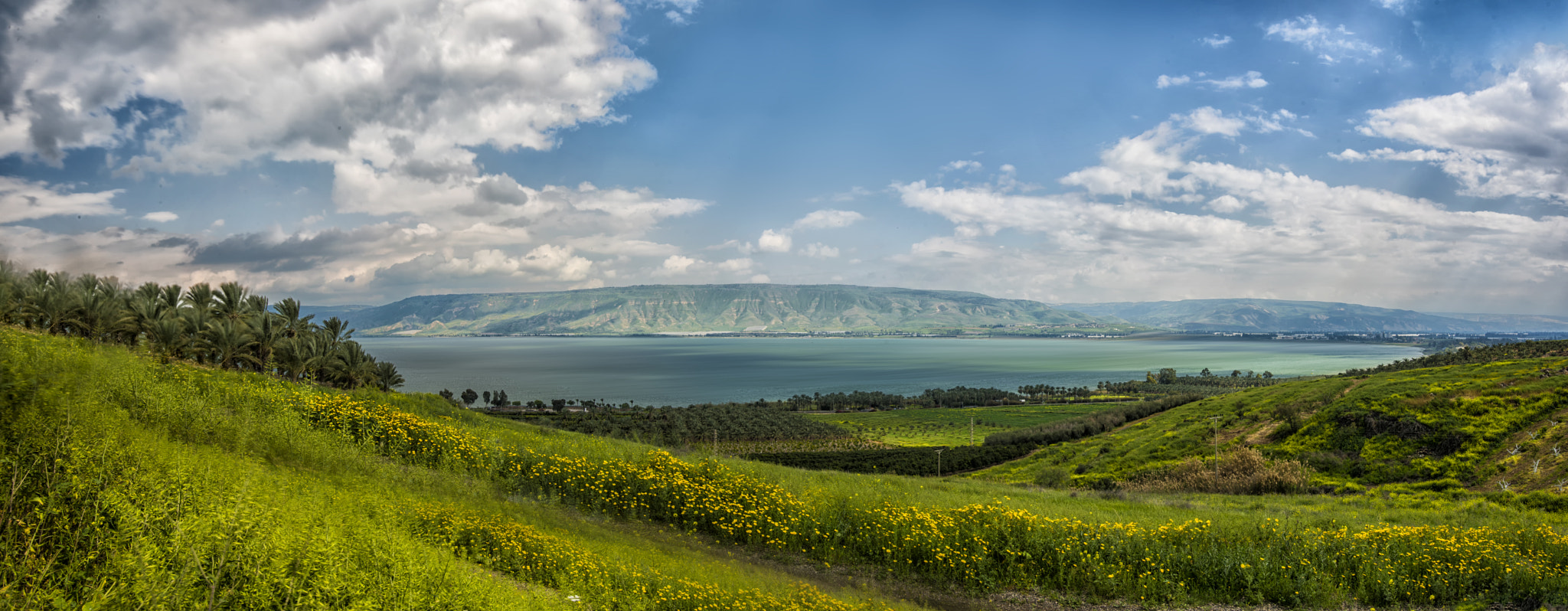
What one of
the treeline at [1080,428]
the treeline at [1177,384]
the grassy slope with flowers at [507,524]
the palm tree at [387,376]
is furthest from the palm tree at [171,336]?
the treeline at [1177,384]

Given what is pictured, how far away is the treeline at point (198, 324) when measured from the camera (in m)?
31.4

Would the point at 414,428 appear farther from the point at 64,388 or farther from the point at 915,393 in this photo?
the point at 915,393

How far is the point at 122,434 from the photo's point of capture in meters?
8.23

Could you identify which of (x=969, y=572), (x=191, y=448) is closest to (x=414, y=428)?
(x=191, y=448)

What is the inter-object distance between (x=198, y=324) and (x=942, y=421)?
318 feet

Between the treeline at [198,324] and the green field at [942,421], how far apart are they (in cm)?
6506

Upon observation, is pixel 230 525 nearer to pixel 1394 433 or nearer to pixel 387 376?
pixel 1394 433

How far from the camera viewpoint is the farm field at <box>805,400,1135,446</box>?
90500 millimetres

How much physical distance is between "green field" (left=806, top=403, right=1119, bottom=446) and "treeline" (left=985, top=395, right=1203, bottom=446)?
67.4ft

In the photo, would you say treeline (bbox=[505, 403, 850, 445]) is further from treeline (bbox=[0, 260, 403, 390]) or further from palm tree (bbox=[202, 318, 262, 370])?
palm tree (bbox=[202, 318, 262, 370])

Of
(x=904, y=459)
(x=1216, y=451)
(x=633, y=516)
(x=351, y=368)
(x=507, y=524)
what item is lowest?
(x=904, y=459)

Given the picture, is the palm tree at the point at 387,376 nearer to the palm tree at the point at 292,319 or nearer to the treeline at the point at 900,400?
the palm tree at the point at 292,319

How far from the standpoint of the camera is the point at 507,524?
37.5 ft

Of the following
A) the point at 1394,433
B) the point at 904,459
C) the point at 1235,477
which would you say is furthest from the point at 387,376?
the point at 1394,433
